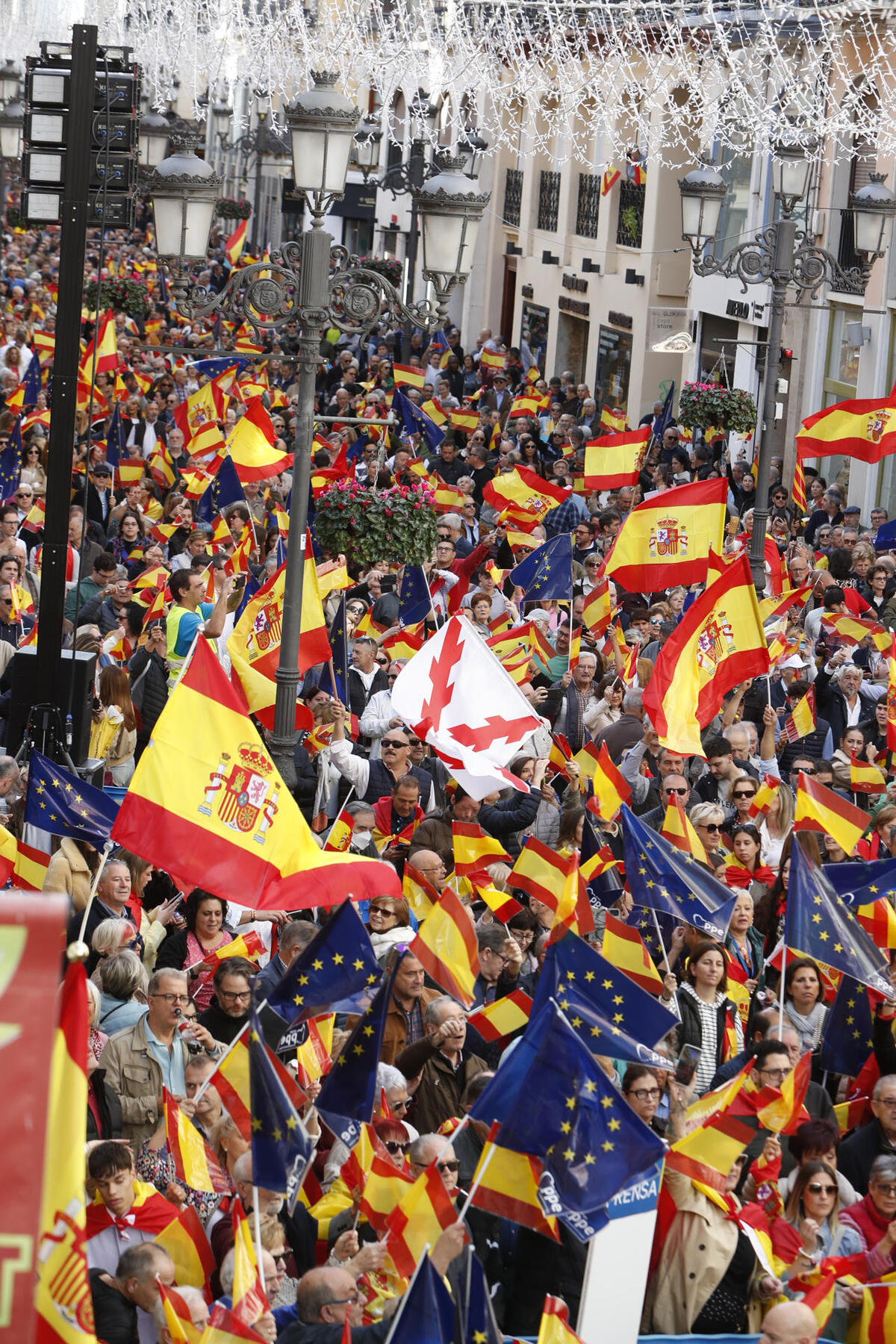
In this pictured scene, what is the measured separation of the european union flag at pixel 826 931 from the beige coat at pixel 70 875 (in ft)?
9.89

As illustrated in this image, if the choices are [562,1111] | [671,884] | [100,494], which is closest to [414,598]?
[100,494]

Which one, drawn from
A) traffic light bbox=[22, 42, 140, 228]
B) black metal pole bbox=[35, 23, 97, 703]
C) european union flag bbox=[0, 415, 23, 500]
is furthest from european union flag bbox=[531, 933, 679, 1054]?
european union flag bbox=[0, 415, 23, 500]

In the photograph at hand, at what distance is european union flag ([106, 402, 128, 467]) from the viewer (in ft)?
61.6

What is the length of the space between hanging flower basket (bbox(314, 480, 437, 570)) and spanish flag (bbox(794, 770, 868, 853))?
457cm

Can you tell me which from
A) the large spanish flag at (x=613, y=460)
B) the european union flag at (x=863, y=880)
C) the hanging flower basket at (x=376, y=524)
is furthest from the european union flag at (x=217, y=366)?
the european union flag at (x=863, y=880)

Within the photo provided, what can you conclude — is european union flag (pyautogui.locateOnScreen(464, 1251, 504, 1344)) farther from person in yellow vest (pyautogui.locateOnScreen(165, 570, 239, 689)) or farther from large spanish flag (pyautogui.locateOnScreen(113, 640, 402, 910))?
person in yellow vest (pyautogui.locateOnScreen(165, 570, 239, 689))

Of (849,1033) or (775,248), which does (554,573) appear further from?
(849,1033)

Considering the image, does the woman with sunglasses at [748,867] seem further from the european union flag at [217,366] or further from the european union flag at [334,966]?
the european union flag at [217,366]

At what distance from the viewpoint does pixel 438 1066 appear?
7.32 metres

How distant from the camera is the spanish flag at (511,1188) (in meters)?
5.97

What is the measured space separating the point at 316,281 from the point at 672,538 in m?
3.55

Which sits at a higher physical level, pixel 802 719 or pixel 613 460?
pixel 613 460

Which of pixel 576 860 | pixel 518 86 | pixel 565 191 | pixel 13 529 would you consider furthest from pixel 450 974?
pixel 565 191

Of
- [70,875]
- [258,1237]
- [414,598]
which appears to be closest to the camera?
[258,1237]
